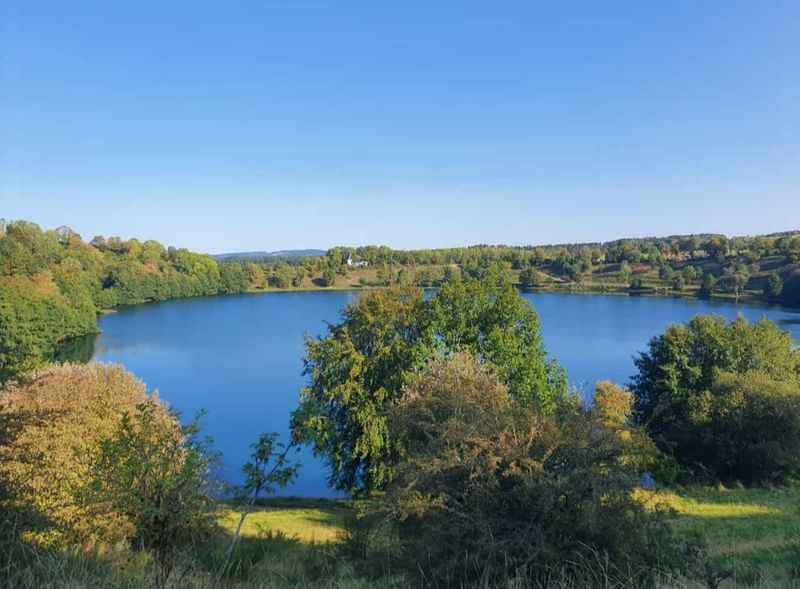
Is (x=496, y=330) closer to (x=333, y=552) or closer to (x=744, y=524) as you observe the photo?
(x=744, y=524)

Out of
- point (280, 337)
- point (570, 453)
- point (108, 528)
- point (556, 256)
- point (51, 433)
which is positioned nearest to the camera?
point (570, 453)

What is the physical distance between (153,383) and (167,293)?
69.0m

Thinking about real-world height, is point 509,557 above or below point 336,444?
above

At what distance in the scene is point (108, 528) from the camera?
922cm

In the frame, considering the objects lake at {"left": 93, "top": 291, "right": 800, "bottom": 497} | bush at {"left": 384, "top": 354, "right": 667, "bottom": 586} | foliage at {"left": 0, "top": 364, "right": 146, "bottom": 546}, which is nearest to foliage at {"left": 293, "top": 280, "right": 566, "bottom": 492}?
lake at {"left": 93, "top": 291, "right": 800, "bottom": 497}

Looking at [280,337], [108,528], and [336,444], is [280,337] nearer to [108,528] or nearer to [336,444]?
[336,444]

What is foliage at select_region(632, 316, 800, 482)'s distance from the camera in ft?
67.6

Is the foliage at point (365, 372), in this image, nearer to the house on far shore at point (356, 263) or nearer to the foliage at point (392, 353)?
the foliage at point (392, 353)

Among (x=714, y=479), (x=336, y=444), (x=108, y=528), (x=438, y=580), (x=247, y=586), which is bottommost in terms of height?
(x=714, y=479)

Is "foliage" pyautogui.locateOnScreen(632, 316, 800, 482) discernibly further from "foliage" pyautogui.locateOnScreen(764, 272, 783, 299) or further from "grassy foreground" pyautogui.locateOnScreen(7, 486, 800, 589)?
"foliage" pyautogui.locateOnScreen(764, 272, 783, 299)

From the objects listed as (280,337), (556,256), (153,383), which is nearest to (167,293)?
(280,337)

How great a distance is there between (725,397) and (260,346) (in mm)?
40792

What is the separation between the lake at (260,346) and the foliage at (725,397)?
3.95 meters

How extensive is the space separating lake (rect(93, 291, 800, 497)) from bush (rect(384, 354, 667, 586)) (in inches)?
133
